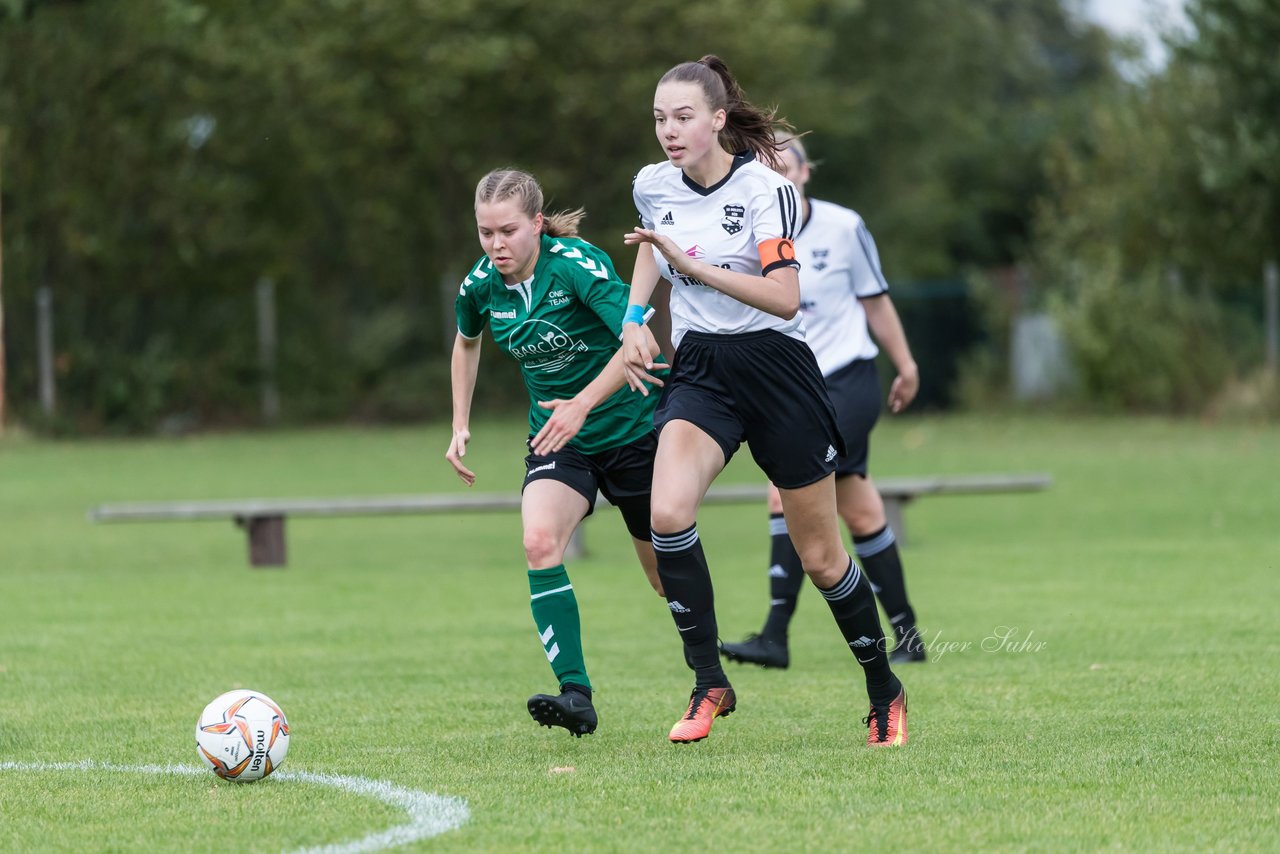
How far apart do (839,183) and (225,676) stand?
3381 cm

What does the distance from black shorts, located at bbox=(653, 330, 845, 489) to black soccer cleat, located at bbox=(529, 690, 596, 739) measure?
915 millimetres

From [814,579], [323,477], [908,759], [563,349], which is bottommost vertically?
[323,477]

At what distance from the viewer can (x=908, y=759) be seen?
5.43 meters

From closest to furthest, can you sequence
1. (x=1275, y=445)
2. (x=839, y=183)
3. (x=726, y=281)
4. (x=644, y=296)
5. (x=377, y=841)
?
1. (x=377, y=841)
2. (x=726, y=281)
3. (x=644, y=296)
4. (x=1275, y=445)
5. (x=839, y=183)

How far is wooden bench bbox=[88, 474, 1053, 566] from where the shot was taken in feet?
38.5

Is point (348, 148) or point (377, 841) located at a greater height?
point (348, 148)

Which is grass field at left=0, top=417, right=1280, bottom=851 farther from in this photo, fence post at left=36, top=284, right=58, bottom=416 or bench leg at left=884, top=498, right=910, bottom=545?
fence post at left=36, top=284, right=58, bottom=416

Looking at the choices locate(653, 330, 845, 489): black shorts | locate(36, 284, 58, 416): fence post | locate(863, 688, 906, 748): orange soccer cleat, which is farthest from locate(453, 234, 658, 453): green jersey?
locate(36, 284, 58, 416): fence post

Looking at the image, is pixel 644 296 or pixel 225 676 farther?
pixel 225 676

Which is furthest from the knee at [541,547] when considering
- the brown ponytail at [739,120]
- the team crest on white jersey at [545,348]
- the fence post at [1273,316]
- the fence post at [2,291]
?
the fence post at [1273,316]

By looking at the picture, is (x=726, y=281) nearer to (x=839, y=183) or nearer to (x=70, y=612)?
(x=70, y=612)

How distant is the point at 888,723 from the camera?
5.76 meters

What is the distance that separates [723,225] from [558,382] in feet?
3.01

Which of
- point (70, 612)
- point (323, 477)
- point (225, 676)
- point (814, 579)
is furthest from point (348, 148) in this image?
point (814, 579)
